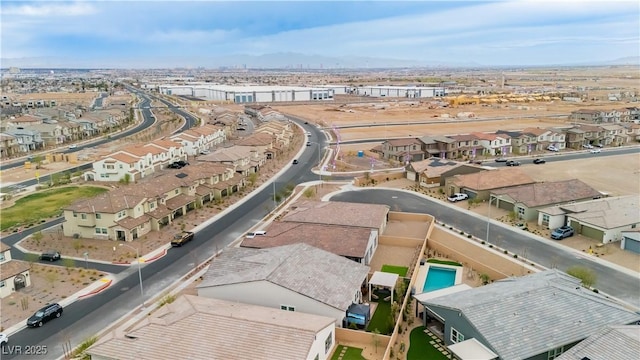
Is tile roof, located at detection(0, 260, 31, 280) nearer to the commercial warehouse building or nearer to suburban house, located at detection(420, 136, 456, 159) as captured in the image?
suburban house, located at detection(420, 136, 456, 159)

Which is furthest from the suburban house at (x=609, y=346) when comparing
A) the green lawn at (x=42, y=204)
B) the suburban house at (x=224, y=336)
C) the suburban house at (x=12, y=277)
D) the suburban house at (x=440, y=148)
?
the suburban house at (x=440, y=148)

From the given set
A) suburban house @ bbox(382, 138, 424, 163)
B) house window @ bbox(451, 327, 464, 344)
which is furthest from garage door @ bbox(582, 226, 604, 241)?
suburban house @ bbox(382, 138, 424, 163)

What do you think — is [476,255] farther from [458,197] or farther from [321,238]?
[458,197]

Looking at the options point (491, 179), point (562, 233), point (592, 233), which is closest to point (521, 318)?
point (562, 233)

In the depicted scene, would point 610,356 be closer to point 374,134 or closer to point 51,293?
point 51,293

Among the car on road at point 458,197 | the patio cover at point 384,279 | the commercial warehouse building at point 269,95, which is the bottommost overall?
the patio cover at point 384,279

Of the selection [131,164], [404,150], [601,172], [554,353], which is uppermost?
[131,164]

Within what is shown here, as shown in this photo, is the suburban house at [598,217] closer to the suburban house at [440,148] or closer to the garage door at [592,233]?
the garage door at [592,233]
